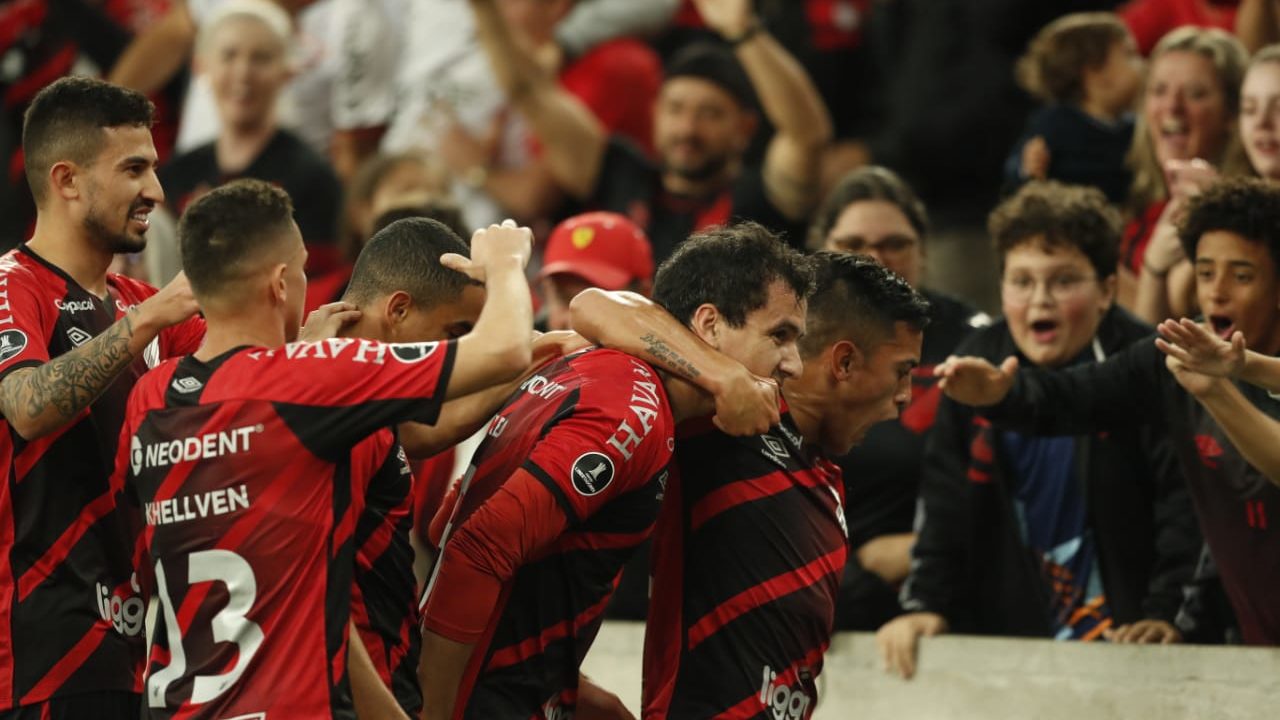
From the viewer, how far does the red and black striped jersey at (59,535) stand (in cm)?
466

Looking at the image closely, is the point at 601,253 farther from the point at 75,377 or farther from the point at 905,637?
the point at 75,377

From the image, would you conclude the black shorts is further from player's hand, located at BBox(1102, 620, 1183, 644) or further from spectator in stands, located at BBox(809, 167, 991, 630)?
player's hand, located at BBox(1102, 620, 1183, 644)

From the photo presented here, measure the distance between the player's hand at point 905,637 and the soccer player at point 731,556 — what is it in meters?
1.50

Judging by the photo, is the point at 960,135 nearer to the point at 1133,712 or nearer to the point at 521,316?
the point at 1133,712

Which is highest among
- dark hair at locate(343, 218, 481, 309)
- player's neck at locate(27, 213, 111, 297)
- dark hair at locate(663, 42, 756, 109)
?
dark hair at locate(663, 42, 756, 109)

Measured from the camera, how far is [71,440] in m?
4.71

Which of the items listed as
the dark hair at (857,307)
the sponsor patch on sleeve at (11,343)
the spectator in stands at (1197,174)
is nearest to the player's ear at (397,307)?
the sponsor patch on sleeve at (11,343)

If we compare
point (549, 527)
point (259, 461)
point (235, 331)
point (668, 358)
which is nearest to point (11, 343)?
point (235, 331)

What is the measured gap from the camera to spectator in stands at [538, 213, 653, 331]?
7109mm

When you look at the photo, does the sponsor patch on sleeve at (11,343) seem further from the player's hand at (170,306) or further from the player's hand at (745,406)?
the player's hand at (745,406)

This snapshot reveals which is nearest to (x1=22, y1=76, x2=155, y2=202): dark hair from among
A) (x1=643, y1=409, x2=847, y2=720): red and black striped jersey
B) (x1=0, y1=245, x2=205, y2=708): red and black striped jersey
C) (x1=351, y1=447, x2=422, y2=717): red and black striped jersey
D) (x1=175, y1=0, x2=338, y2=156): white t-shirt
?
(x1=0, y1=245, x2=205, y2=708): red and black striped jersey

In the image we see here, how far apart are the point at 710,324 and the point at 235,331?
52.1 inches

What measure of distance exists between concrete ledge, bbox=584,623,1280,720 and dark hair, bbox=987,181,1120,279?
146 cm

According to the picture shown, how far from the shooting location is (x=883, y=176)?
7.37 metres
